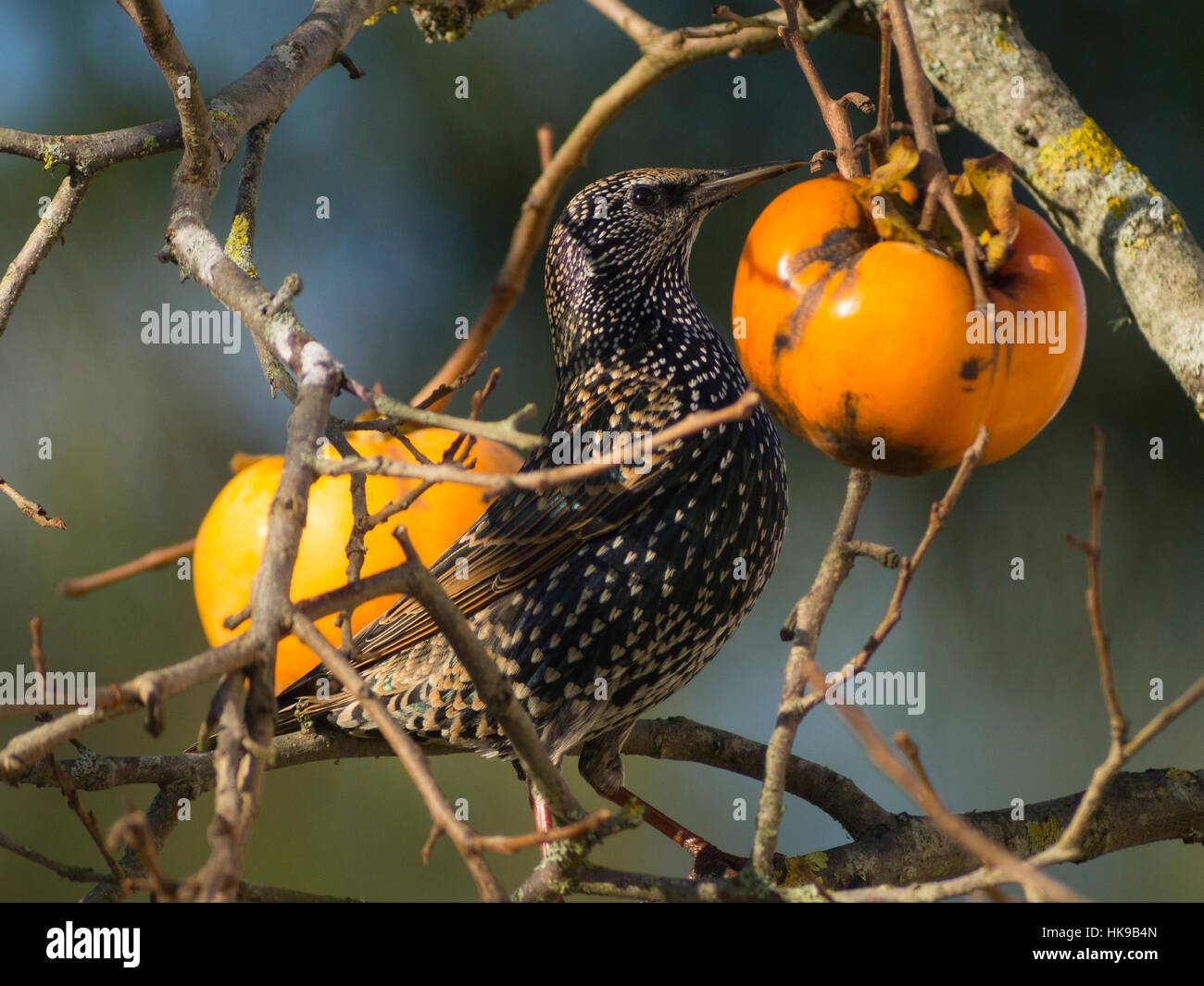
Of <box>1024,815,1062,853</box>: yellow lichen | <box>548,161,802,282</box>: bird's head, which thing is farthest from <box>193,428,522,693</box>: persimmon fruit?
<box>1024,815,1062,853</box>: yellow lichen

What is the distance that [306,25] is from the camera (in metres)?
2.10

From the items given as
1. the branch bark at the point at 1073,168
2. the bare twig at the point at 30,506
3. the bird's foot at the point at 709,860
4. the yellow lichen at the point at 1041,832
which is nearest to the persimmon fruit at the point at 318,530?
the bare twig at the point at 30,506

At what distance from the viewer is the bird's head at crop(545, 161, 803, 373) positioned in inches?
106

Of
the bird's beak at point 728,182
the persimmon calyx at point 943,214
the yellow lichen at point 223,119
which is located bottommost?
the persimmon calyx at point 943,214

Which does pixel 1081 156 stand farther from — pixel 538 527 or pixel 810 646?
pixel 538 527

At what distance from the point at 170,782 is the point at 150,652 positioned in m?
1.69

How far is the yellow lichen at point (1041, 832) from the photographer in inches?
86.4

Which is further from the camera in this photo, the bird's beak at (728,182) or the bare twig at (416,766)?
the bird's beak at (728,182)

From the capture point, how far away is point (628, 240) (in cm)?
272

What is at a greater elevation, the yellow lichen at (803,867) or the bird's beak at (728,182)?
the bird's beak at (728,182)

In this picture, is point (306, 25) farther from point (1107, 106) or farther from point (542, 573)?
point (1107, 106)

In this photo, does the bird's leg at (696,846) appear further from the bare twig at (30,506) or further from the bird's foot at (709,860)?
the bare twig at (30,506)

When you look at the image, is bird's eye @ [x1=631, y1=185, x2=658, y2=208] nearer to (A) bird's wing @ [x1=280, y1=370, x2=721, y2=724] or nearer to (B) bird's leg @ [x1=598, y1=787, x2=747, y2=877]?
(A) bird's wing @ [x1=280, y1=370, x2=721, y2=724]

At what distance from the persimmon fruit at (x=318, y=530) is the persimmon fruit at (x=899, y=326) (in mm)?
643
